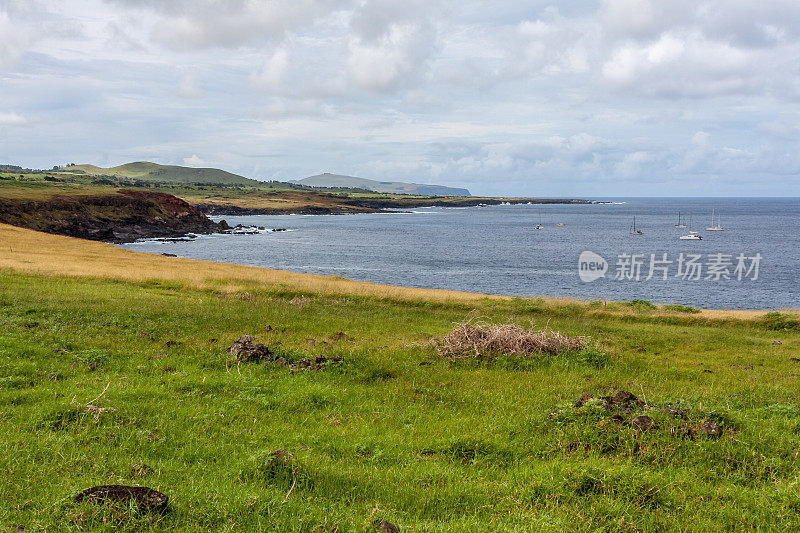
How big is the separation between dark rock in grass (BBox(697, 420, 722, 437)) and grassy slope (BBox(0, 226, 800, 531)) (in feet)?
0.97

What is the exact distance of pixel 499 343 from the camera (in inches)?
653

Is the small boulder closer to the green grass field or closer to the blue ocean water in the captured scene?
the green grass field

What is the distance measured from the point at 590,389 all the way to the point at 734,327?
72.4 feet

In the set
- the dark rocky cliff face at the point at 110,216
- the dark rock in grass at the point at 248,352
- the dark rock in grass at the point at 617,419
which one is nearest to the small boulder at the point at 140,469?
the dark rock in grass at the point at 248,352

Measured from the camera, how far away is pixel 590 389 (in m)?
13.2

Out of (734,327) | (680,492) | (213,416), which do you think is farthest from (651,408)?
(734,327)

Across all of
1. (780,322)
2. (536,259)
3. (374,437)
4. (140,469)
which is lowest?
(536,259)

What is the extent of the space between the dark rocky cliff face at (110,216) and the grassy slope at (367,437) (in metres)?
92.6

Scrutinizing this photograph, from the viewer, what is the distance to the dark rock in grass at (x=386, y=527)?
6480mm

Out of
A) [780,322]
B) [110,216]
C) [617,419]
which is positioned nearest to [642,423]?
[617,419]

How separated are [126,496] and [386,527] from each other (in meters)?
3.22

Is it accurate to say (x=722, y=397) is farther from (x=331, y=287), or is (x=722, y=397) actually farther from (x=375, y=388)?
(x=331, y=287)

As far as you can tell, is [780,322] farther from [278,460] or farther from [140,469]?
[140,469]

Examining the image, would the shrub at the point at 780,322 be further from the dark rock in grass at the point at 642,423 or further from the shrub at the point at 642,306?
the dark rock in grass at the point at 642,423
